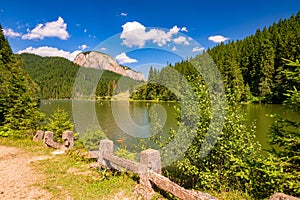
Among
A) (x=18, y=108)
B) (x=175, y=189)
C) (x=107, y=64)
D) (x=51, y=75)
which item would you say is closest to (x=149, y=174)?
(x=175, y=189)

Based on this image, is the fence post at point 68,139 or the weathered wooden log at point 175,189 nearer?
the weathered wooden log at point 175,189

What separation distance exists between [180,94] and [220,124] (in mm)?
1581

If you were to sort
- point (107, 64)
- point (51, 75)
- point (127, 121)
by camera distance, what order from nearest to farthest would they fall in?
point (107, 64) → point (127, 121) → point (51, 75)

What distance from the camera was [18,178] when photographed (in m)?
6.32

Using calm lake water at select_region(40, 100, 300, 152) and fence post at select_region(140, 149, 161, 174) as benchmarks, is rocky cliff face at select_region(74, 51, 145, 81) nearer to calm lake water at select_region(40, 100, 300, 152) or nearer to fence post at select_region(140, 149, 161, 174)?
calm lake water at select_region(40, 100, 300, 152)

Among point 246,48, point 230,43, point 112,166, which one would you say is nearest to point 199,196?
point 112,166

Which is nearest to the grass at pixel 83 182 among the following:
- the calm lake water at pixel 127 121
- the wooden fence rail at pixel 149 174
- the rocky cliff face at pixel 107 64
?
the wooden fence rail at pixel 149 174

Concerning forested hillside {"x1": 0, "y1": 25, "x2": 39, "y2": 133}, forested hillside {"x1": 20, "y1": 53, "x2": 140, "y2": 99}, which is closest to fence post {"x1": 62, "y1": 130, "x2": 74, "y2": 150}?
forested hillside {"x1": 0, "y1": 25, "x2": 39, "y2": 133}

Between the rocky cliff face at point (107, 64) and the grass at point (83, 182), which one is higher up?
the rocky cliff face at point (107, 64)

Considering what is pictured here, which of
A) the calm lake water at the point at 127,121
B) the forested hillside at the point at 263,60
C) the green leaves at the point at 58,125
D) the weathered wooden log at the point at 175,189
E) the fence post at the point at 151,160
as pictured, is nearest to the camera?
the weathered wooden log at the point at 175,189

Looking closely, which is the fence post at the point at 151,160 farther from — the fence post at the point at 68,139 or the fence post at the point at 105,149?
the fence post at the point at 68,139

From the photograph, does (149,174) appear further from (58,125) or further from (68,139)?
(58,125)

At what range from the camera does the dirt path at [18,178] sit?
17.3ft

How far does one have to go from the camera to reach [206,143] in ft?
20.6
